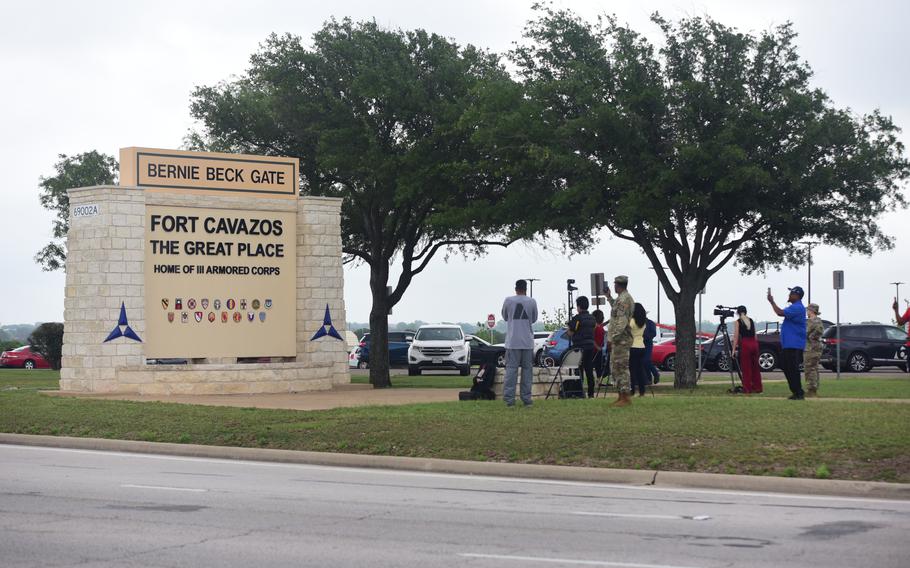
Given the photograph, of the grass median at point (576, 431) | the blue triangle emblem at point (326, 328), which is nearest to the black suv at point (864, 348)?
the blue triangle emblem at point (326, 328)

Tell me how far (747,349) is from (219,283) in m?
11.7

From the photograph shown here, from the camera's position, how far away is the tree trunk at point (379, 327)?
32.5 metres

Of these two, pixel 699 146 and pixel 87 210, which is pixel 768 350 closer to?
pixel 699 146

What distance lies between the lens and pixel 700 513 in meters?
10.4

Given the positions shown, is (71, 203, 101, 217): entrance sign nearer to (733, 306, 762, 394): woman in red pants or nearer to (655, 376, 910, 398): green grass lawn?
(655, 376, 910, 398): green grass lawn

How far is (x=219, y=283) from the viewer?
88.2 feet

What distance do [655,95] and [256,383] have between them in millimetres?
10602

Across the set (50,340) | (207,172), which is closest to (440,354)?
(207,172)

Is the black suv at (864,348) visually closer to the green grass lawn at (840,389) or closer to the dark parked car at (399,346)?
the green grass lawn at (840,389)

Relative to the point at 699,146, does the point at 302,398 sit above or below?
below

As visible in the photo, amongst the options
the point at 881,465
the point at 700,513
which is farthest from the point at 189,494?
the point at 881,465

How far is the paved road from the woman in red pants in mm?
9986

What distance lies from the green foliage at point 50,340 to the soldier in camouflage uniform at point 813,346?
33183mm

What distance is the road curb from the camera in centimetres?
1173
